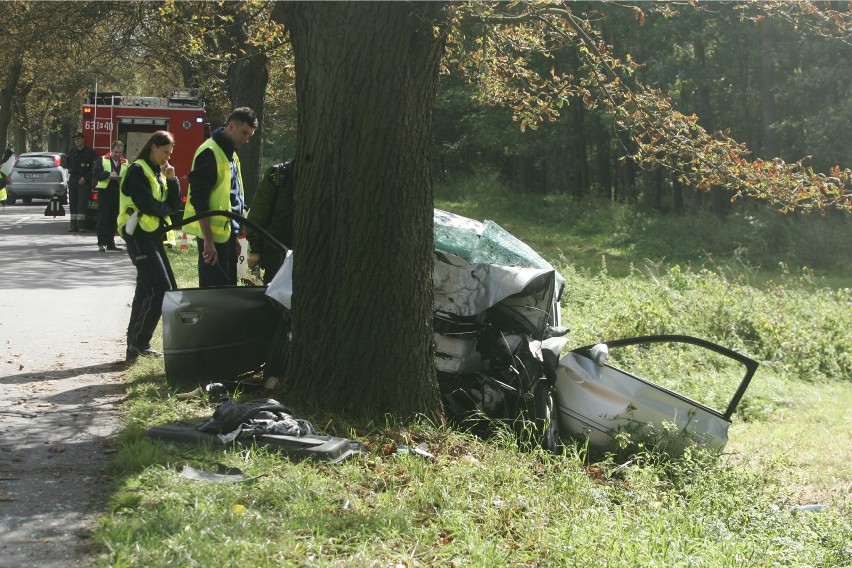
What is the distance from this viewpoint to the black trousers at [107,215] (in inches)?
717

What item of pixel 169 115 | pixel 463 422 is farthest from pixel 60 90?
pixel 463 422

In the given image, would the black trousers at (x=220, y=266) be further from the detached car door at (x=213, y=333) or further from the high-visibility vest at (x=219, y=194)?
the detached car door at (x=213, y=333)

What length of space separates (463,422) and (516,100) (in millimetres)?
4139

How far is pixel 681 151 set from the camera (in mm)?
8750

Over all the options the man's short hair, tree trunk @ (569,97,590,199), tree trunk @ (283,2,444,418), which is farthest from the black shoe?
tree trunk @ (569,97,590,199)

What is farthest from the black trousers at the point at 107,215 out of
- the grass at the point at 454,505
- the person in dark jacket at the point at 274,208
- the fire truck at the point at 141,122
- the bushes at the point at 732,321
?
the grass at the point at 454,505

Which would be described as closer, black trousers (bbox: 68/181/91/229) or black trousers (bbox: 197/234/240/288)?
black trousers (bbox: 197/234/240/288)

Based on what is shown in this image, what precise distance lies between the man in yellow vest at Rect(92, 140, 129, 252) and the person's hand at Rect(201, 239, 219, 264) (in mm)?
10118

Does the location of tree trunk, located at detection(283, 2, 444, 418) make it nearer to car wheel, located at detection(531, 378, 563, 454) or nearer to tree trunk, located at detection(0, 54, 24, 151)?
car wheel, located at detection(531, 378, 563, 454)

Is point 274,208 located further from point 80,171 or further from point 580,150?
point 580,150

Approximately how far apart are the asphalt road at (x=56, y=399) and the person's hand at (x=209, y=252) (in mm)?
1113

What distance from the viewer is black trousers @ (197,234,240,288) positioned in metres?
8.80

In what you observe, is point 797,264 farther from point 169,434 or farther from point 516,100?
point 169,434

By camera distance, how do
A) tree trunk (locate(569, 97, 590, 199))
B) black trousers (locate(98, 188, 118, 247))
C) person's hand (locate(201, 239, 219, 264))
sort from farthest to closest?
tree trunk (locate(569, 97, 590, 199)) < black trousers (locate(98, 188, 118, 247)) < person's hand (locate(201, 239, 219, 264))
